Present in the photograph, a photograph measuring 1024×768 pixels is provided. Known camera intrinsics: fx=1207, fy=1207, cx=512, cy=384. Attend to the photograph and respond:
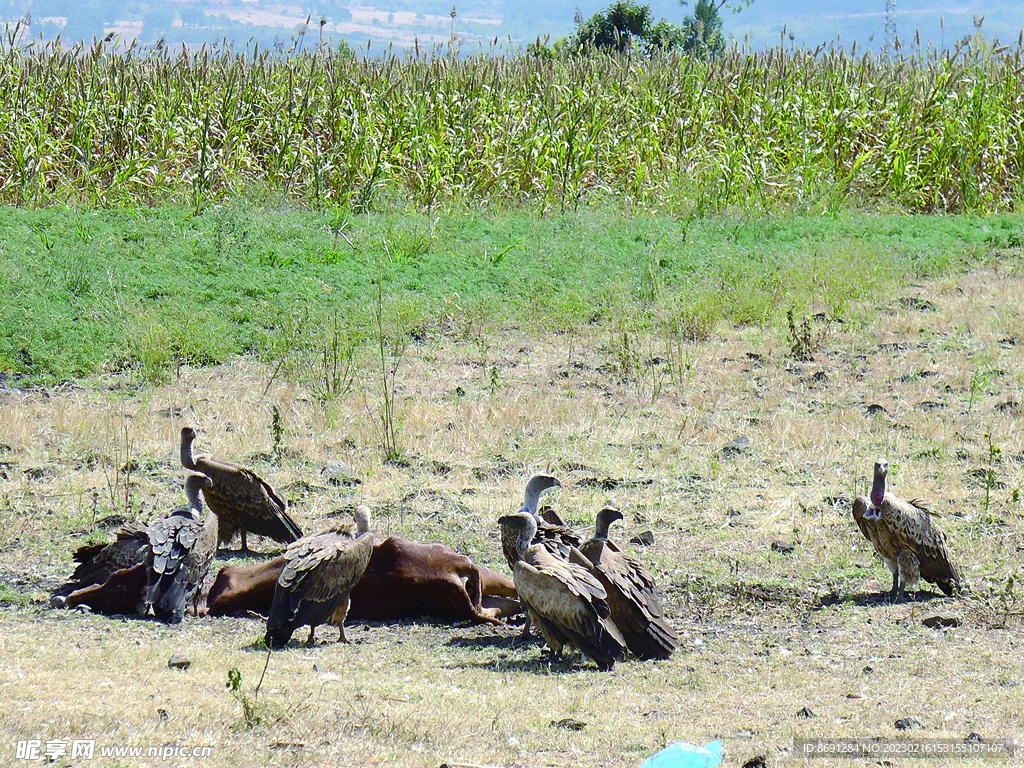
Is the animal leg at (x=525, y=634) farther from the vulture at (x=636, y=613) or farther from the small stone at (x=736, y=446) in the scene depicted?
the small stone at (x=736, y=446)

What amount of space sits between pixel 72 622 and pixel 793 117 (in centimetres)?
1360

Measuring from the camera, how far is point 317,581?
550 cm

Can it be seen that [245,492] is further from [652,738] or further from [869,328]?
[869,328]

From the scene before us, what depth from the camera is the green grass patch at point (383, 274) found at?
10.7 meters

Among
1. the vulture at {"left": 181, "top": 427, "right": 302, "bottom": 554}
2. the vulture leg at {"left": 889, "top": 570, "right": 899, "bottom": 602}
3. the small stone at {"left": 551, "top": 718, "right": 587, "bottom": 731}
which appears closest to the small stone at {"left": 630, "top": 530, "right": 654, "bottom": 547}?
the vulture leg at {"left": 889, "top": 570, "right": 899, "bottom": 602}

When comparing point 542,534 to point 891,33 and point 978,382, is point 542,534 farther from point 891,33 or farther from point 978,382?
point 891,33

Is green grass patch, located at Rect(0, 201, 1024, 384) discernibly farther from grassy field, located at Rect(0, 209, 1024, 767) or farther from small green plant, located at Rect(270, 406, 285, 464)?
small green plant, located at Rect(270, 406, 285, 464)

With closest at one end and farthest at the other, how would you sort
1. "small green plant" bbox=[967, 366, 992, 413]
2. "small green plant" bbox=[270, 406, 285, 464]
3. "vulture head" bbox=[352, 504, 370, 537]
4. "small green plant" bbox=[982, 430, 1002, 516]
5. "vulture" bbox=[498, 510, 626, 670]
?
"vulture" bbox=[498, 510, 626, 670] → "vulture head" bbox=[352, 504, 370, 537] → "small green plant" bbox=[982, 430, 1002, 516] → "small green plant" bbox=[270, 406, 285, 464] → "small green plant" bbox=[967, 366, 992, 413]

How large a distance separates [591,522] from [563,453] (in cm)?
118

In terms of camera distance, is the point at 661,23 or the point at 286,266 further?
the point at 661,23

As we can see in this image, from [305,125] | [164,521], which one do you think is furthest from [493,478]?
[305,125]

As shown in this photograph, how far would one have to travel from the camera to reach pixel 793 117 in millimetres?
16922

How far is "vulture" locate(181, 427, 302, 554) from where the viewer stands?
6746mm

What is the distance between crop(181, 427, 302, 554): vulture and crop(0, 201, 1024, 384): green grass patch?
314 centimetres
